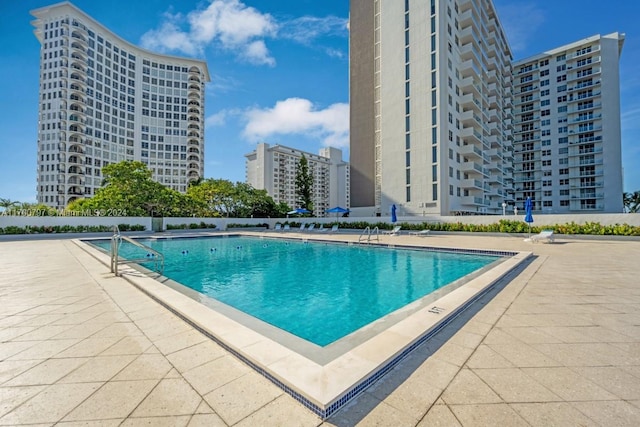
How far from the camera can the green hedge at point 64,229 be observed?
722 inches

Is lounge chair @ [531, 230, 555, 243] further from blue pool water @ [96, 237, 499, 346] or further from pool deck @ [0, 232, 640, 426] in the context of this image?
pool deck @ [0, 232, 640, 426]

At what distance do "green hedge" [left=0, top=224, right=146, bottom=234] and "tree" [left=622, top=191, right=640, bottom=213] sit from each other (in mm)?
69266

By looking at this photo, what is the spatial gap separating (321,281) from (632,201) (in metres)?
64.8

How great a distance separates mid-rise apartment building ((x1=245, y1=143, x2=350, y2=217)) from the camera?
82.5m

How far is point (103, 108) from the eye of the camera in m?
53.7

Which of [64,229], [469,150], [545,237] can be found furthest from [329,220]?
[64,229]

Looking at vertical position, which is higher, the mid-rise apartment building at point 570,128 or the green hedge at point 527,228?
the mid-rise apartment building at point 570,128

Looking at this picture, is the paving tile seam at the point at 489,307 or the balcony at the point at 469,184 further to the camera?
the balcony at the point at 469,184

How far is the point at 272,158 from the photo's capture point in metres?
83.4

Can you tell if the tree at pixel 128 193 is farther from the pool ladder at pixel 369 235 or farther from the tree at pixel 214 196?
the pool ladder at pixel 369 235

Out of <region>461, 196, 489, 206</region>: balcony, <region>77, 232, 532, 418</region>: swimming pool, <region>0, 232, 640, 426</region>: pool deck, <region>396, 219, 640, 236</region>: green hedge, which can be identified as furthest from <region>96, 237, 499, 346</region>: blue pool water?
<region>461, 196, 489, 206</region>: balcony

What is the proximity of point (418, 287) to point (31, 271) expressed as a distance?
10.3m

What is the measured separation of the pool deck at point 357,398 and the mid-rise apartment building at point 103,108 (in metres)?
59.5

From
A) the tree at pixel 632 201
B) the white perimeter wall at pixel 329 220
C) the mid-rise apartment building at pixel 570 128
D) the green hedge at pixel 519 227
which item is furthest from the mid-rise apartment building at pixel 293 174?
the tree at pixel 632 201
